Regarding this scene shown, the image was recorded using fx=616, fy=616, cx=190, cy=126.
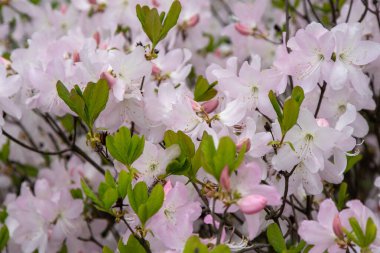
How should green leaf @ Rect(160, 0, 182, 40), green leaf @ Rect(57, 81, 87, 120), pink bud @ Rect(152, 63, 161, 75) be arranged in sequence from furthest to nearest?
pink bud @ Rect(152, 63, 161, 75), green leaf @ Rect(160, 0, 182, 40), green leaf @ Rect(57, 81, 87, 120)

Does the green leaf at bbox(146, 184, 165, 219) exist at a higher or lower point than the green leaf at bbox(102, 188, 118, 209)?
higher

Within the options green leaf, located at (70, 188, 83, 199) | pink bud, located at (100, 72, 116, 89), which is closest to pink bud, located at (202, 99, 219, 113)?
pink bud, located at (100, 72, 116, 89)

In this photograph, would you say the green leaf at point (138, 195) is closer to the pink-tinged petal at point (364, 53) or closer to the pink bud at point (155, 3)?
the pink-tinged petal at point (364, 53)

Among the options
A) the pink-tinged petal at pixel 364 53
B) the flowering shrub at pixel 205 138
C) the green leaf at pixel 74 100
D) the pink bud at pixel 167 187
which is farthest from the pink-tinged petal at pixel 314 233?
the green leaf at pixel 74 100

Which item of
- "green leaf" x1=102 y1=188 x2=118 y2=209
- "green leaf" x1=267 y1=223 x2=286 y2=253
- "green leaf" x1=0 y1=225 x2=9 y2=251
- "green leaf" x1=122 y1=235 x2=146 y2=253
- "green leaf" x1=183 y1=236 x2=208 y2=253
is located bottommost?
"green leaf" x1=0 y1=225 x2=9 y2=251

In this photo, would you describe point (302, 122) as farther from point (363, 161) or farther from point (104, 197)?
point (363, 161)

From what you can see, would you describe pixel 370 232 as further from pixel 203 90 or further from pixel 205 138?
pixel 203 90

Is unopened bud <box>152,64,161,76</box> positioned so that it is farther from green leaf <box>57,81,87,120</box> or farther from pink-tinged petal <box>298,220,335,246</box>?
pink-tinged petal <box>298,220,335,246</box>
